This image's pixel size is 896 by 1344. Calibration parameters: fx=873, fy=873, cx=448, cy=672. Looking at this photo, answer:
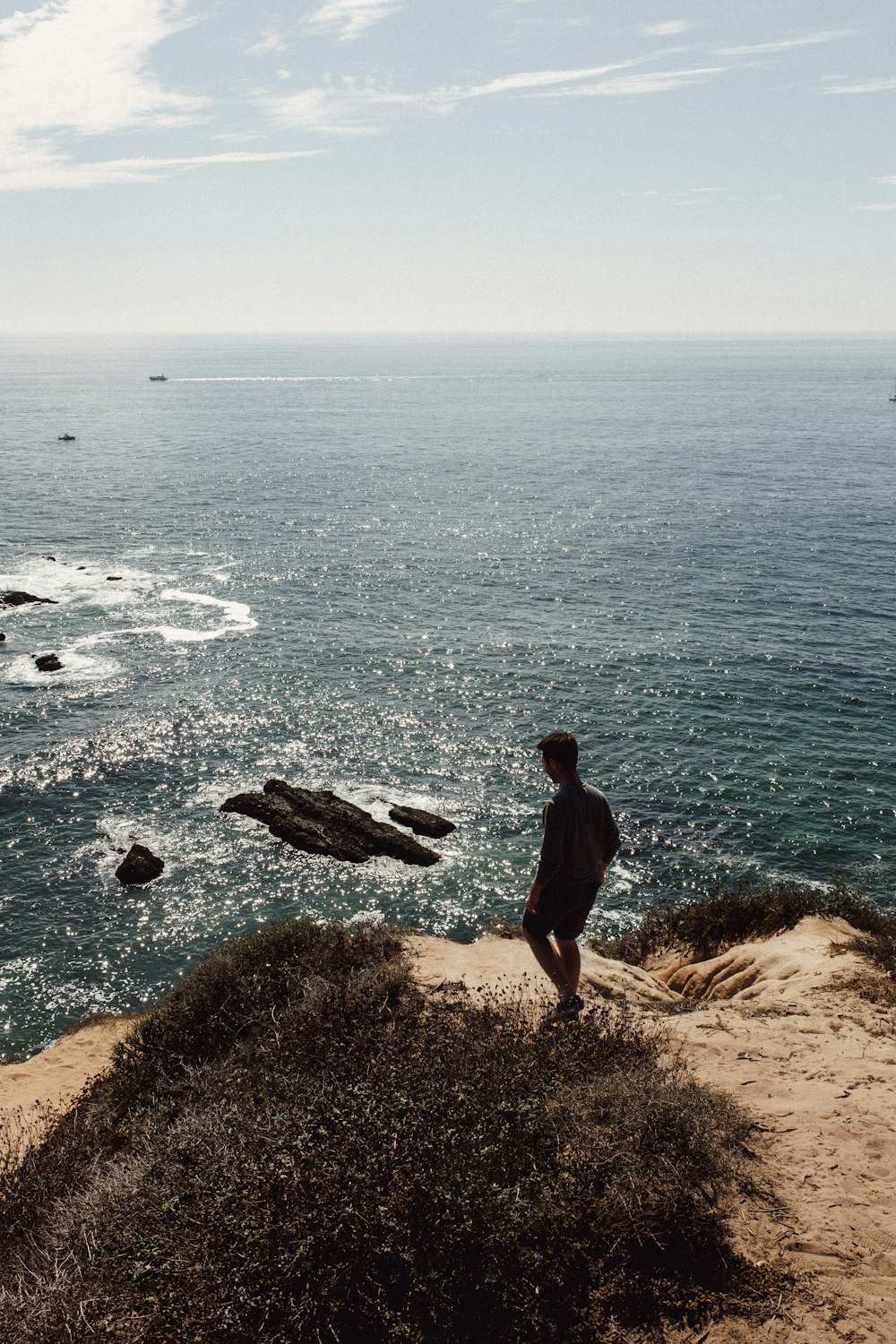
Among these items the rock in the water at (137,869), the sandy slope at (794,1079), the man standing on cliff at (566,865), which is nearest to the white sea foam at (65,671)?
the rock in the water at (137,869)

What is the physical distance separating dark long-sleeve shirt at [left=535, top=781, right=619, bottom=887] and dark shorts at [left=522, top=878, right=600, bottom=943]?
4.7 inches

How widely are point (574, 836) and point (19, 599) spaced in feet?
154

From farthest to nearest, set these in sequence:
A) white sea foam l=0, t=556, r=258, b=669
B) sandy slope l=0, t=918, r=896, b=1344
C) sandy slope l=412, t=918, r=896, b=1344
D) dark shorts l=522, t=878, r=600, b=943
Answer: white sea foam l=0, t=556, r=258, b=669 → dark shorts l=522, t=878, r=600, b=943 → sandy slope l=0, t=918, r=896, b=1344 → sandy slope l=412, t=918, r=896, b=1344

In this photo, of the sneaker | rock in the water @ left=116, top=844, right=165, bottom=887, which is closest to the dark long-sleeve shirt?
the sneaker

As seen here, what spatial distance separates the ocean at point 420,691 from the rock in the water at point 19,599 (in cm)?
100

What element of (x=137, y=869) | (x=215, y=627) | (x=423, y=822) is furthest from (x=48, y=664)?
(x=423, y=822)

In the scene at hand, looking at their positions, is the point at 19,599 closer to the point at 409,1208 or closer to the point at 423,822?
the point at 423,822

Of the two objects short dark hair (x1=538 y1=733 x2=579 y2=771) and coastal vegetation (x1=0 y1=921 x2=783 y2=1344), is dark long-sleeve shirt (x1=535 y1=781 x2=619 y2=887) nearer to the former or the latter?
short dark hair (x1=538 y1=733 x2=579 y2=771)

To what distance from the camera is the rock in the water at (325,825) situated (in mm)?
26625

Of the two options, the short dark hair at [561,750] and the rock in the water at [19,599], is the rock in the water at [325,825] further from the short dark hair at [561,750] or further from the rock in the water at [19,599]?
the rock in the water at [19,599]

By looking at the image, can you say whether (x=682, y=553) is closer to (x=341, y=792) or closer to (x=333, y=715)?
(x=333, y=715)

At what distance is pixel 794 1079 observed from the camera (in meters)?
10.2

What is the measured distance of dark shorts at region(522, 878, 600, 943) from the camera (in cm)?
996

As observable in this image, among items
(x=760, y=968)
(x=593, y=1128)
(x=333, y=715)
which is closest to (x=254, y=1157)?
(x=593, y=1128)
